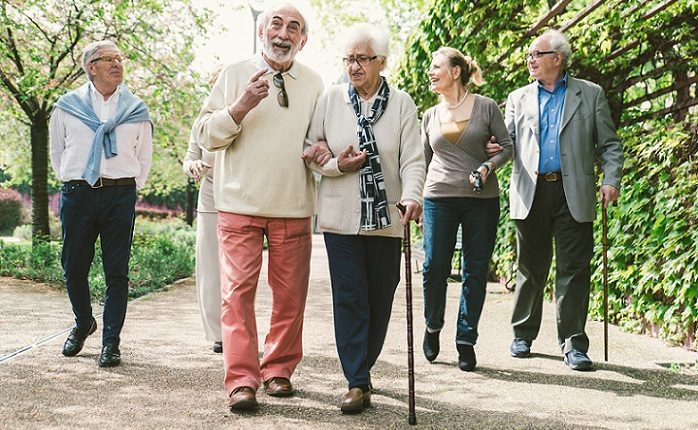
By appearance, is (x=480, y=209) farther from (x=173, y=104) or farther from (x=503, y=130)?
(x=173, y=104)

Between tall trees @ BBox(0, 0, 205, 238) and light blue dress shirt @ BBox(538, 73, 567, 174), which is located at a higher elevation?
tall trees @ BBox(0, 0, 205, 238)

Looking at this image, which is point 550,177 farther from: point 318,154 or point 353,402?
Answer: point 353,402

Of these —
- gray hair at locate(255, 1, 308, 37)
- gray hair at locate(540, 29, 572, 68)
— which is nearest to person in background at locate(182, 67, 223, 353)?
gray hair at locate(255, 1, 308, 37)

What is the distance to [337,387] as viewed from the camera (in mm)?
4312

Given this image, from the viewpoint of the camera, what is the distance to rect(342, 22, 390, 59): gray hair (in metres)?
3.87

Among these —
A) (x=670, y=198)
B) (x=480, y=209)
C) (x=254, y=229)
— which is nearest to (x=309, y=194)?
(x=254, y=229)

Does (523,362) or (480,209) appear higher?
(480,209)

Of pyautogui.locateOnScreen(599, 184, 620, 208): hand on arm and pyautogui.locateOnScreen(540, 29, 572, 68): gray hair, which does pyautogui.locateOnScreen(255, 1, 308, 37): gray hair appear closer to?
pyautogui.locateOnScreen(540, 29, 572, 68): gray hair

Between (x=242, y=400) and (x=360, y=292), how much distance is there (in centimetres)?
76

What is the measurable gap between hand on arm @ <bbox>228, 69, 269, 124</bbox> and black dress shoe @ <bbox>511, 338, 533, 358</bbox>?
2.61m

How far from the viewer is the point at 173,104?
501 inches

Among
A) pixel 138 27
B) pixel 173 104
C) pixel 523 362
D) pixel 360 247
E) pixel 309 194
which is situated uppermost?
pixel 138 27

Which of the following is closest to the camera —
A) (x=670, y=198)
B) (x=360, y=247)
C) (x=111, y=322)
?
(x=360, y=247)

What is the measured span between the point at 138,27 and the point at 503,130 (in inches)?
335
